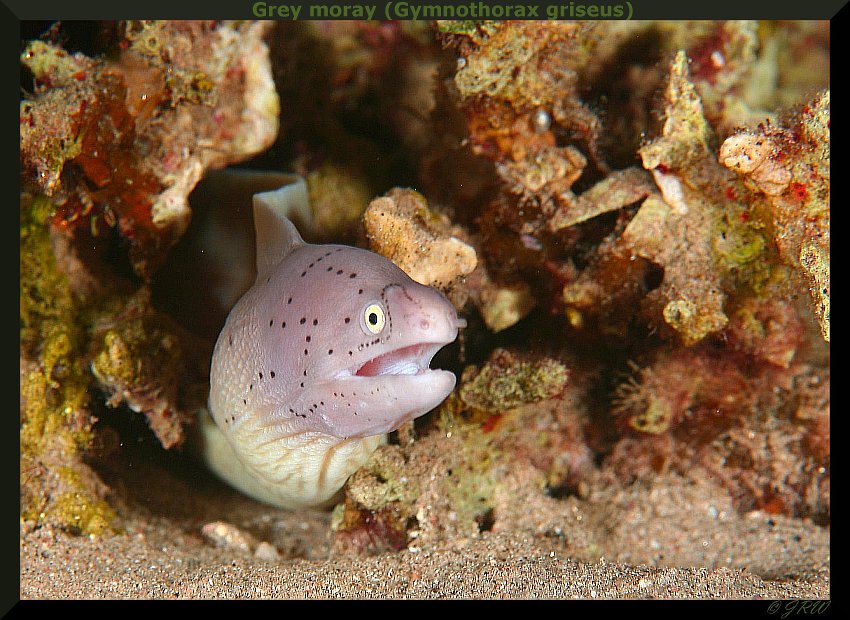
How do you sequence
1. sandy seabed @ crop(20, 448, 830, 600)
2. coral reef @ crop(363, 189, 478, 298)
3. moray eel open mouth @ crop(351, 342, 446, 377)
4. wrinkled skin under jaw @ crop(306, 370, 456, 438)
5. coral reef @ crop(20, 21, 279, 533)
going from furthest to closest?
coral reef @ crop(20, 21, 279, 533) < coral reef @ crop(363, 189, 478, 298) < sandy seabed @ crop(20, 448, 830, 600) < moray eel open mouth @ crop(351, 342, 446, 377) < wrinkled skin under jaw @ crop(306, 370, 456, 438)

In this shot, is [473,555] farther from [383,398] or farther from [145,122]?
[145,122]

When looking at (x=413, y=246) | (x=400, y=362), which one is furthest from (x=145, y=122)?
(x=400, y=362)

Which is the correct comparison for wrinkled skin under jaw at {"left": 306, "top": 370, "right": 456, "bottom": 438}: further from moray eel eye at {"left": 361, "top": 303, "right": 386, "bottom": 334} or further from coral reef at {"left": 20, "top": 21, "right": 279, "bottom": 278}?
coral reef at {"left": 20, "top": 21, "right": 279, "bottom": 278}

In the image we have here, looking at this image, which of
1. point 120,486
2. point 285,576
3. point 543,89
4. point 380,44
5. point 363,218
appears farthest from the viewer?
point 380,44

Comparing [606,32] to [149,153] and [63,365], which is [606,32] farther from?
[63,365]

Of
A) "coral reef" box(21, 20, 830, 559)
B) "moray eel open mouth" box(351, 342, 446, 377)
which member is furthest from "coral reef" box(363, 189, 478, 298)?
"moray eel open mouth" box(351, 342, 446, 377)

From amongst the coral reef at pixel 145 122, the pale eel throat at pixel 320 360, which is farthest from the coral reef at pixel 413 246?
the coral reef at pixel 145 122

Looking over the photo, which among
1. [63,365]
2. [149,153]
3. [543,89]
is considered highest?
[543,89]

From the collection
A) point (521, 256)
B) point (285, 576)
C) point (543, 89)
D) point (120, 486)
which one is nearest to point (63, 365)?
point (120, 486)
